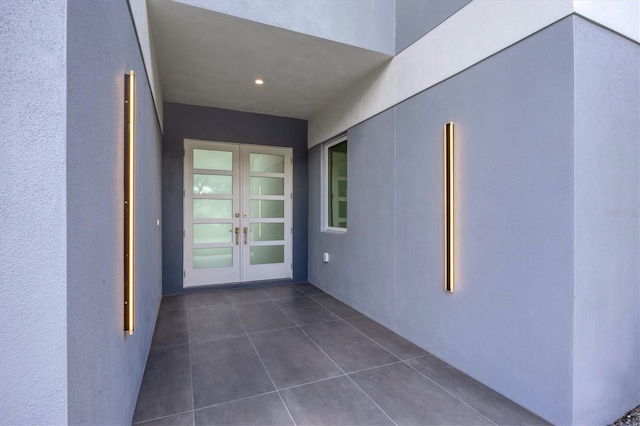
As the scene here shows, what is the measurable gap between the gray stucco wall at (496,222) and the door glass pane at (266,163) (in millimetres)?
2535

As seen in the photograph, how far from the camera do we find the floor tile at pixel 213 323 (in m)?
3.30

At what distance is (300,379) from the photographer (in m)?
2.43

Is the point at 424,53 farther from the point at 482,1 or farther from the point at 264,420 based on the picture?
the point at 264,420

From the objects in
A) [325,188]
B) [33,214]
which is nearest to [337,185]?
[325,188]

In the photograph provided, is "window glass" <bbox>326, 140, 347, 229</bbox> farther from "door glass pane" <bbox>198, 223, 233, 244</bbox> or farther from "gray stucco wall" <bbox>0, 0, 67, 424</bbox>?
"gray stucco wall" <bbox>0, 0, 67, 424</bbox>

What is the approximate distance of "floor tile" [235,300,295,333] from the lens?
11.6ft

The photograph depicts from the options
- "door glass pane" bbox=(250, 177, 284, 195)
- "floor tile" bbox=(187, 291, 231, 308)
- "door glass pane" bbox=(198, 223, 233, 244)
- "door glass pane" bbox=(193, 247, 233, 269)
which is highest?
"door glass pane" bbox=(250, 177, 284, 195)

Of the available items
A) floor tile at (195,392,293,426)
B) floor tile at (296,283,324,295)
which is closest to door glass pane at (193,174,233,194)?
floor tile at (296,283,324,295)

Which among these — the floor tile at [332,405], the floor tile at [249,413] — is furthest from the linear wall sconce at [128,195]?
the floor tile at [332,405]

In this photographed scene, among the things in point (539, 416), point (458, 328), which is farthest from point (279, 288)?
point (539, 416)

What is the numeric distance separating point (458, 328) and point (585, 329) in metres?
0.88

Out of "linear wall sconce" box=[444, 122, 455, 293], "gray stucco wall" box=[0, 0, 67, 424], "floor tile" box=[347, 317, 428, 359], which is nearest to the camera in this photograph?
"gray stucco wall" box=[0, 0, 67, 424]

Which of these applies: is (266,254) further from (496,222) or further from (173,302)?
(496,222)

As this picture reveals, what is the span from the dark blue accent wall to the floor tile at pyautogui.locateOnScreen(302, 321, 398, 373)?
7.35 ft
